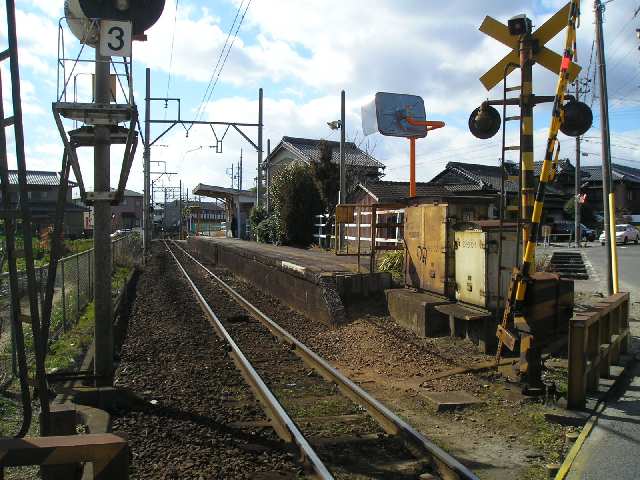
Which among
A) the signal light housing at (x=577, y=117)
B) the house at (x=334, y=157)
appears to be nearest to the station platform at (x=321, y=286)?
the signal light housing at (x=577, y=117)

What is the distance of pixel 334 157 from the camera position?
114 ft

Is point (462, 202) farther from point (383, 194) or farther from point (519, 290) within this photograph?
point (383, 194)

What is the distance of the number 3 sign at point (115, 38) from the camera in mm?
5340

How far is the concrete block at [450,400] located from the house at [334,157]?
23422 mm

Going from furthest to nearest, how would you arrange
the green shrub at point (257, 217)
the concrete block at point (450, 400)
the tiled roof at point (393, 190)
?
the green shrub at point (257, 217), the tiled roof at point (393, 190), the concrete block at point (450, 400)

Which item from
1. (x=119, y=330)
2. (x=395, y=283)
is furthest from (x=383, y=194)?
(x=119, y=330)

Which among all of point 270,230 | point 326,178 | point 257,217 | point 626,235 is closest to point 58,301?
point 326,178

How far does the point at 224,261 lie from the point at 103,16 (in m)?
22.3

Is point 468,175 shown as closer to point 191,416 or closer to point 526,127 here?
point 526,127

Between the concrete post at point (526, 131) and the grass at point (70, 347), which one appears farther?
the grass at point (70, 347)

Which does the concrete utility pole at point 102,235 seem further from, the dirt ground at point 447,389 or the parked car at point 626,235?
the parked car at point 626,235

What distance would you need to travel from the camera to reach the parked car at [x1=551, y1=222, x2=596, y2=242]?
146 ft

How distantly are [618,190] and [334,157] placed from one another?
114ft

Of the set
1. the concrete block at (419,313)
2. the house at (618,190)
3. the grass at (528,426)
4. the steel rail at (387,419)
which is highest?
the house at (618,190)
